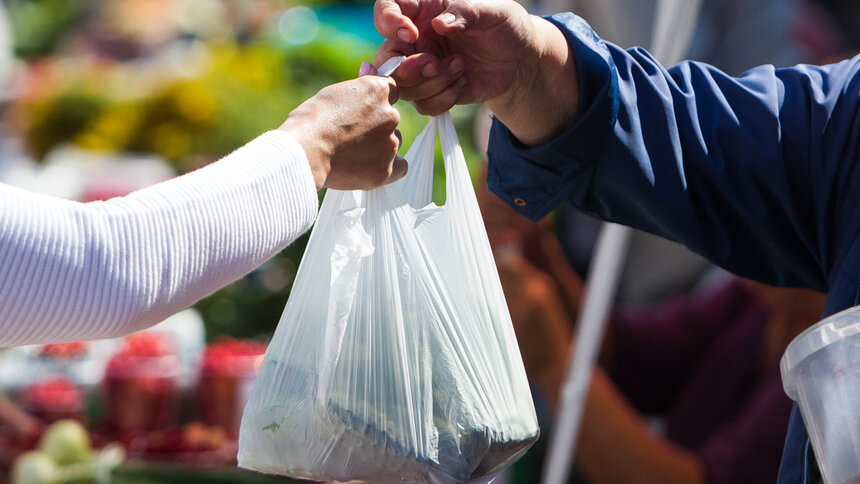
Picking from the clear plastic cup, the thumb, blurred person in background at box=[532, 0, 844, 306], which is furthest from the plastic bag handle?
blurred person in background at box=[532, 0, 844, 306]

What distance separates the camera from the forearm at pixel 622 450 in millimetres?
1772

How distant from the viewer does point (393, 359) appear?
902 mm

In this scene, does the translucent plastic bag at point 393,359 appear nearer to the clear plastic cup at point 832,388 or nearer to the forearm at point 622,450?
the clear plastic cup at point 832,388

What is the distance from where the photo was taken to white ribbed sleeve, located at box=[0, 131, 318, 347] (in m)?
0.73

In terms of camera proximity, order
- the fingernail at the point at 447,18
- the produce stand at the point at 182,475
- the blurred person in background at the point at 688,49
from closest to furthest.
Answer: the fingernail at the point at 447,18, the produce stand at the point at 182,475, the blurred person in background at the point at 688,49

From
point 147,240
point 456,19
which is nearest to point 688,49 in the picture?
point 456,19

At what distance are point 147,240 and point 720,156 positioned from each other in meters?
0.65

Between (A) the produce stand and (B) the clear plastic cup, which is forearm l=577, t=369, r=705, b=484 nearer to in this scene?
(A) the produce stand

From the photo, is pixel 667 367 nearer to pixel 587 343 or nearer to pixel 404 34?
pixel 587 343

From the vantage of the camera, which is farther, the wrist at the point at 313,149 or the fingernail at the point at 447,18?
the fingernail at the point at 447,18

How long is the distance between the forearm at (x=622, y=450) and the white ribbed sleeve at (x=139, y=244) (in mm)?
1176

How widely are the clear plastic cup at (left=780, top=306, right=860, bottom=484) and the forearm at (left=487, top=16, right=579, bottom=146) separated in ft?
1.33

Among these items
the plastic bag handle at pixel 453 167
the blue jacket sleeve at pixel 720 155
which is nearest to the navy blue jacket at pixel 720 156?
the blue jacket sleeve at pixel 720 155

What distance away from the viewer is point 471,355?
92 cm
